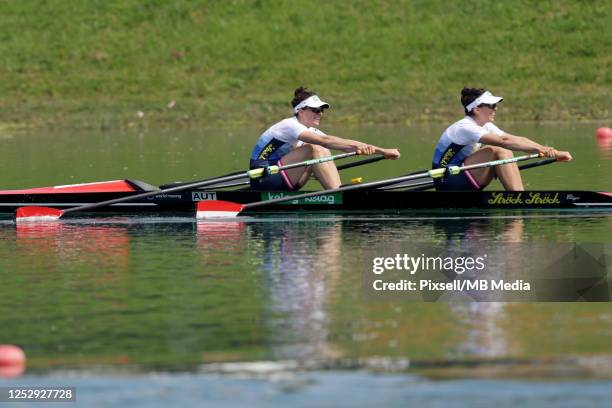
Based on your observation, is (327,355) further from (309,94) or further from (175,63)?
(175,63)

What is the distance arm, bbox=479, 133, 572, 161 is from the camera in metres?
17.7

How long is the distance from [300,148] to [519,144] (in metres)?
2.80

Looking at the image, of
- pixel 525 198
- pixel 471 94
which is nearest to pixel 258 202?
pixel 471 94

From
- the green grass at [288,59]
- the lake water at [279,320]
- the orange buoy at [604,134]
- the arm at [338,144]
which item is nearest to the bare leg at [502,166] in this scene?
the lake water at [279,320]

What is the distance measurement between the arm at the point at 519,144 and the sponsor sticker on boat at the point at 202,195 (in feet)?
11.3

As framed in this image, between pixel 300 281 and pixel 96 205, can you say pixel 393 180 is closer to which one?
pixel 96 205

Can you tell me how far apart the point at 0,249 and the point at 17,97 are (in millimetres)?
35547

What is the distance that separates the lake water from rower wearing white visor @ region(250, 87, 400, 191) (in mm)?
693

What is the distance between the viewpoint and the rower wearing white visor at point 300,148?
18.5m

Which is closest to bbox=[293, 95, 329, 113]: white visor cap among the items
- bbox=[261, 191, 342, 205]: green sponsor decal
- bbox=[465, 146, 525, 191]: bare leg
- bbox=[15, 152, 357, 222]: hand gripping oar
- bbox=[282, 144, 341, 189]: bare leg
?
bbox=[282, 144, 341, 189]: bare leg

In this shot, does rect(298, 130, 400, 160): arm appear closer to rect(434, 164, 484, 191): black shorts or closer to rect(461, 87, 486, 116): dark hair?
rect(434, 164, 484, 191): black shorts

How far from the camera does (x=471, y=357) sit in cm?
1017

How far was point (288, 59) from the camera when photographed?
54.6 m

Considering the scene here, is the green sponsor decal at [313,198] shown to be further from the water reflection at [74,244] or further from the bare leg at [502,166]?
the water reflection at [74,244]
